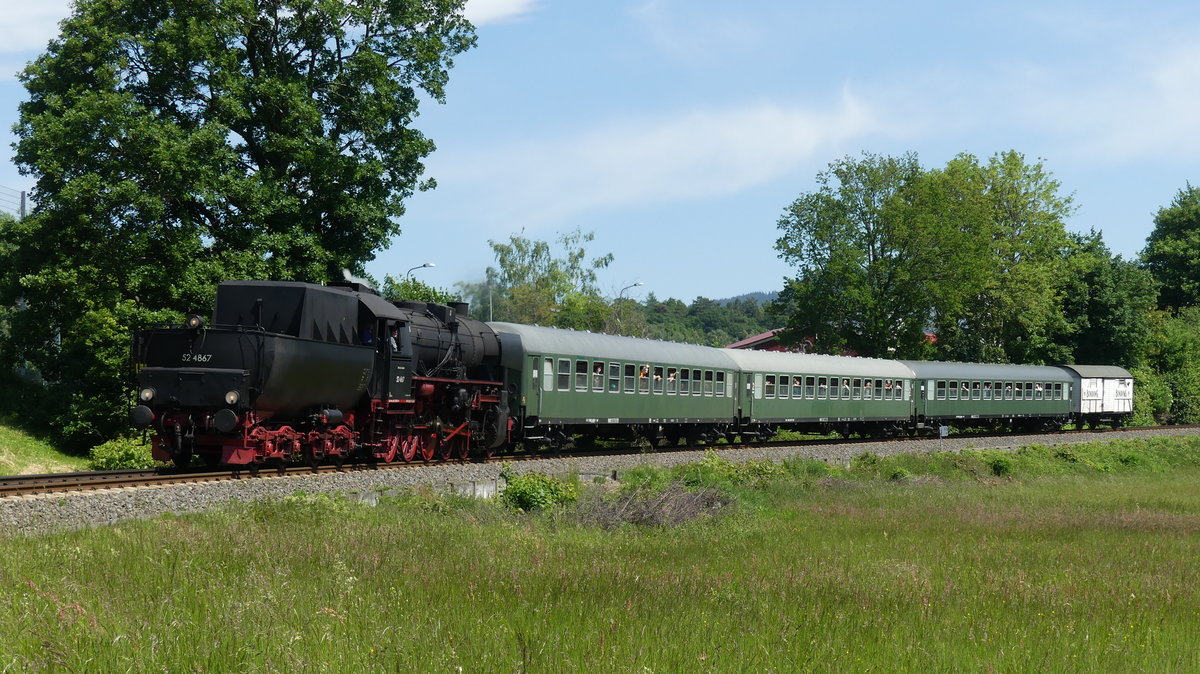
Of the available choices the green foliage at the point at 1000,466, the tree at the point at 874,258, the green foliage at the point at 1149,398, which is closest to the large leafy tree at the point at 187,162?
the green foliage at the point at 1000,466

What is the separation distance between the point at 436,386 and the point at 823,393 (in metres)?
21.1

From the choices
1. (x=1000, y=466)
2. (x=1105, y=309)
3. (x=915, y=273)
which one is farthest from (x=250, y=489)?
(x=1105, y=309)

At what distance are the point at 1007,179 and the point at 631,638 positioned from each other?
7073 cm

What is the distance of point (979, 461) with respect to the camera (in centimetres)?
3634

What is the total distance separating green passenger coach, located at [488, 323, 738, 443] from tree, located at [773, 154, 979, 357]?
26.5 metres

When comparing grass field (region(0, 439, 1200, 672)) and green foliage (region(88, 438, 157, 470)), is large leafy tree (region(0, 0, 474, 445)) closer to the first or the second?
green foliage (region(88, 438, 157, 470))

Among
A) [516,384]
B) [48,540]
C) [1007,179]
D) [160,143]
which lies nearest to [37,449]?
[160,143]

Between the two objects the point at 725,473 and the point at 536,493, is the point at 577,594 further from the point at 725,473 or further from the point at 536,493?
the point at 725,473

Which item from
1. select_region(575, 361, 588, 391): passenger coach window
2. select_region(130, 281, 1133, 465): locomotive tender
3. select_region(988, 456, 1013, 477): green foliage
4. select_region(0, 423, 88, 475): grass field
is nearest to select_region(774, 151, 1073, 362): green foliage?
select_region(130, 281, 1133, 465): locomotive tender

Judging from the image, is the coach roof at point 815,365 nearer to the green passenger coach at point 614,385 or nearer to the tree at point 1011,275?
the green passenger coach at point 614,385

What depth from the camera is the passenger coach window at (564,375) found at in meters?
28.9

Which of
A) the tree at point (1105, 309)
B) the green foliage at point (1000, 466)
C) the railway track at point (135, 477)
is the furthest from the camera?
the tree at point (1105, 309)

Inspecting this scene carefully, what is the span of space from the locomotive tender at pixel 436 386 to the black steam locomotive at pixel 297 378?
1.3 inches

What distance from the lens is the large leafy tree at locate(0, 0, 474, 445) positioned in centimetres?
2973
